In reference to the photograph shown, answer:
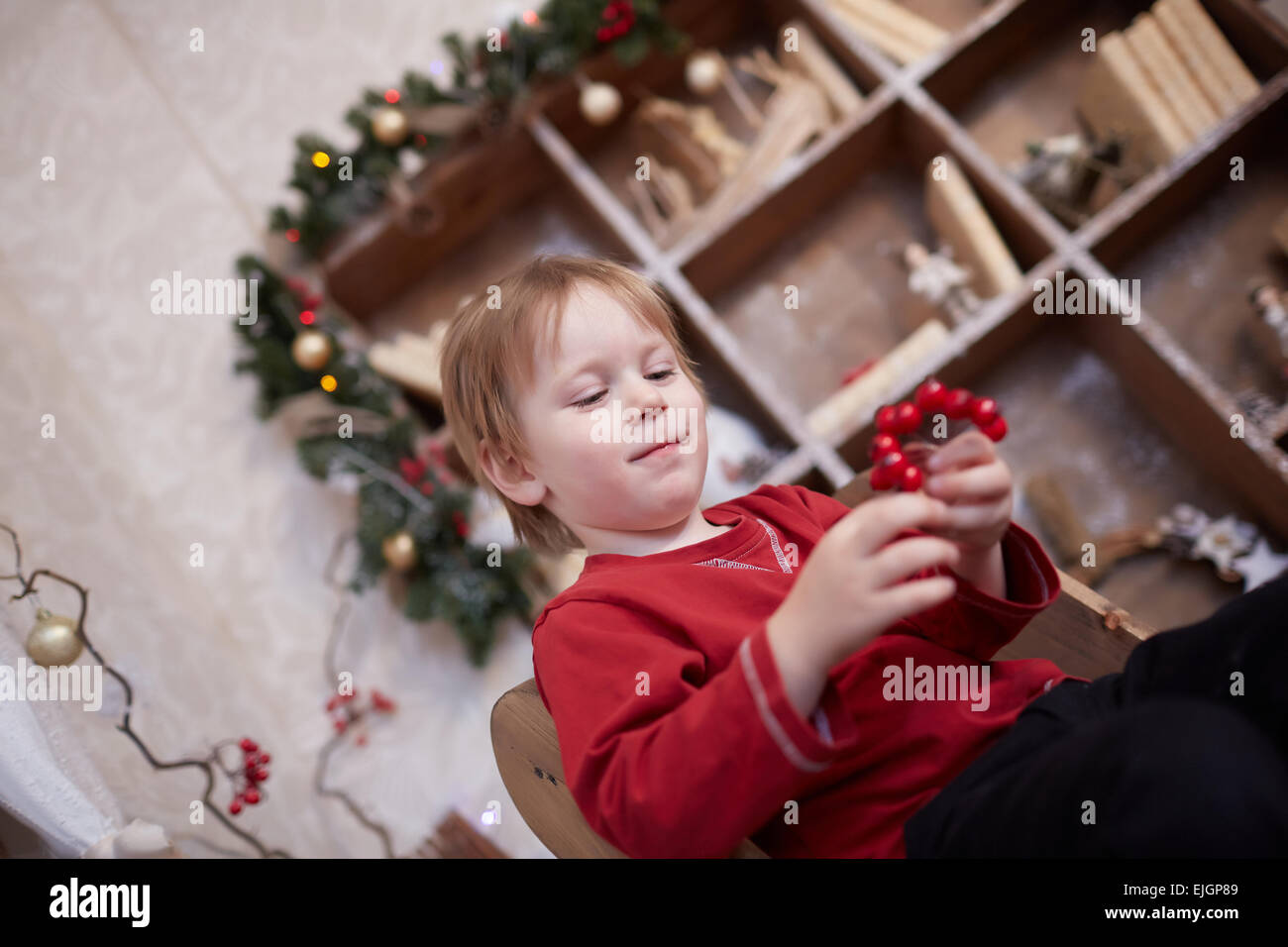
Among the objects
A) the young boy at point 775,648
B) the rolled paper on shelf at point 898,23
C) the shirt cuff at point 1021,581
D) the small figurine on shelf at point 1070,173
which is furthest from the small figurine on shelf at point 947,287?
the shirt cuff at point 1021,581

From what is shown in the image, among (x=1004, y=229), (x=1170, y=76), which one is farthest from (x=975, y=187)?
(x=1170, y=76)

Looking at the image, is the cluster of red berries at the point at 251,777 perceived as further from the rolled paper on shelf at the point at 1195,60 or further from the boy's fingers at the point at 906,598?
the rolled paper on shelf at the point at 1195,60

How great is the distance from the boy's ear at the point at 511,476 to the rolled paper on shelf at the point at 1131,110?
4.10ft

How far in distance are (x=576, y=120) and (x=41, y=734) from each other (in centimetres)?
145

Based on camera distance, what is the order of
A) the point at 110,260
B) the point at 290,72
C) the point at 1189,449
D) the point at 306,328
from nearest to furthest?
the point at 1189,449
the point at 306,328
the point at 110,260
the point at 290,72

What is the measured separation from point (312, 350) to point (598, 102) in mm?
704

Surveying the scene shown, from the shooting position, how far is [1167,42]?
5.08 ft

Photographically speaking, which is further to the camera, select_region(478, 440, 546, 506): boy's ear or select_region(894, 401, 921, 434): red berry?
select_region(478, 440, 546, 506): boy's ear

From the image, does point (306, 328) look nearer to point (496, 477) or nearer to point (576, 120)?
point (576, 120)

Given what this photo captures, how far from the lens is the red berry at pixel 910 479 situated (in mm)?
673

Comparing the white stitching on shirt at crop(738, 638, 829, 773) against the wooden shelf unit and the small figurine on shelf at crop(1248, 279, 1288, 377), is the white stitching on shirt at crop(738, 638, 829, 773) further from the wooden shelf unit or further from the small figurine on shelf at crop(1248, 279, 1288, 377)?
the small figurine on shelf at crop(1248, 279, 1288, 377)

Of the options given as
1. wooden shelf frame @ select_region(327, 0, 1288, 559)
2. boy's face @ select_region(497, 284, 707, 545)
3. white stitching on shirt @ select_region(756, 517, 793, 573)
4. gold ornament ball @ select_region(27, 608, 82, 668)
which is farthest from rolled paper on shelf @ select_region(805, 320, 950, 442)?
gold ornament ball @ select_region(27, 608, 82, 668)

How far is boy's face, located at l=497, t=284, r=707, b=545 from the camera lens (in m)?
0.83
